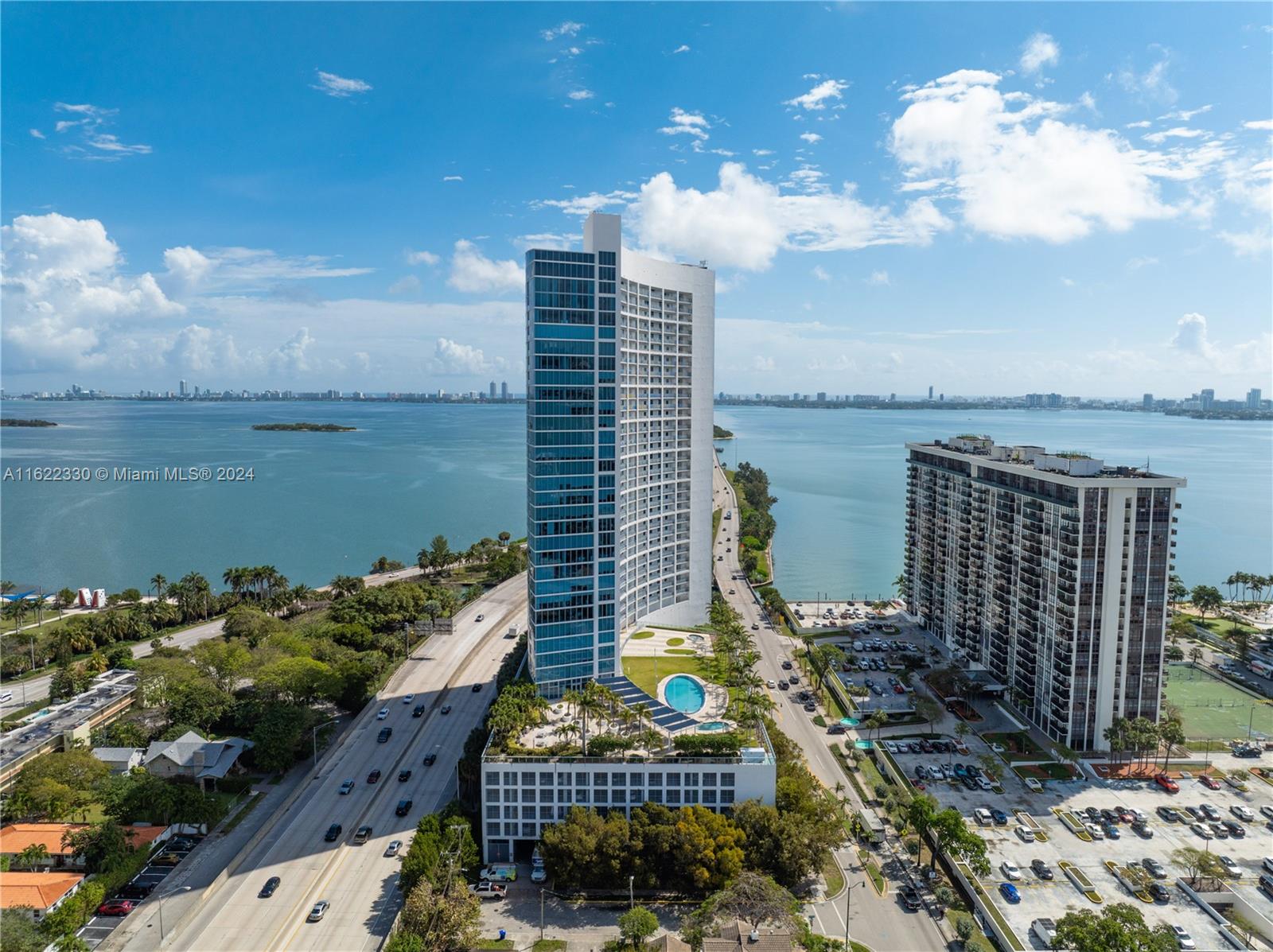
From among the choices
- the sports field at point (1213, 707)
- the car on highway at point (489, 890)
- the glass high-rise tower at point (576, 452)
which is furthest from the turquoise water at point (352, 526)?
the car on highway at point (489, 890)

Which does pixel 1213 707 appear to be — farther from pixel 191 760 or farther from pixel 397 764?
pixel 191 760

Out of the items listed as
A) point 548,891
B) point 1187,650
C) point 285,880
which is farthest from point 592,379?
point 1187,650

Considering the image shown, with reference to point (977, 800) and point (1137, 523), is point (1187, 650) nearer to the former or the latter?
point (1137, 523)

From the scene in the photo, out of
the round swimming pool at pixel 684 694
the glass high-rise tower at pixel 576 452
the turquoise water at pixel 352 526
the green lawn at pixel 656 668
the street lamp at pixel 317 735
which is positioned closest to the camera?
the glass high-rise tower at pixel 576 452

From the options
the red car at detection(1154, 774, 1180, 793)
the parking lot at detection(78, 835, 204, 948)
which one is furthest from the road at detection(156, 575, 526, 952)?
the red car at detection(1154, 774, 1180, 793)

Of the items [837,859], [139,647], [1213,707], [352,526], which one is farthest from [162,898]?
[352,526]

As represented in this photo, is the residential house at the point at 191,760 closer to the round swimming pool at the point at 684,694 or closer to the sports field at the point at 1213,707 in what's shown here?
the round swimming pool at the point at 684,694
